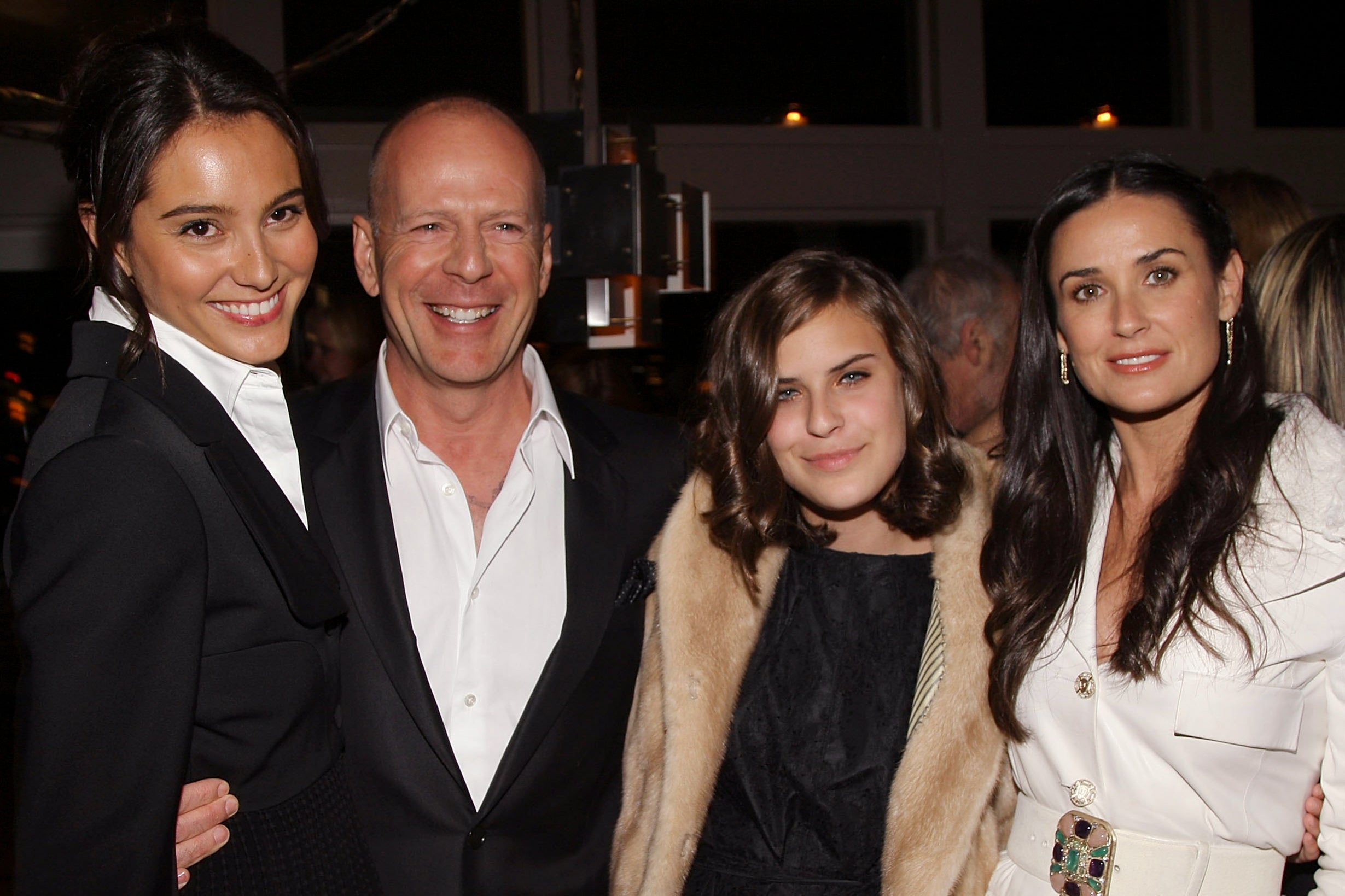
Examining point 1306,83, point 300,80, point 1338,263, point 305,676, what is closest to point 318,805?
point 305,676

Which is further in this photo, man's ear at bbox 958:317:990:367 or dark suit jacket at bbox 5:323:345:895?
man's ear at bbox 958:317:990:367

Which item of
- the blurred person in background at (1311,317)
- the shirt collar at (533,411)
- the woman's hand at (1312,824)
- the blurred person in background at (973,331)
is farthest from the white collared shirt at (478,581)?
the blurred person in background at (973,331)

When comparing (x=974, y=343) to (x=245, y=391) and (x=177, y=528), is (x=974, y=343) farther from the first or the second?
(x=177, y=528)

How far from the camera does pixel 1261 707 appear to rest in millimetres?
1453

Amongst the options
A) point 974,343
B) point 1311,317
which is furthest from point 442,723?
point 974,343

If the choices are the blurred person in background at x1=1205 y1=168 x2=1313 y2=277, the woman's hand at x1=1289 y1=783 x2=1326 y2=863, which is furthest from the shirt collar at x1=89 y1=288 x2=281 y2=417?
the blurred person in background at x1=1205 y1=168 x2=1313 y2=277

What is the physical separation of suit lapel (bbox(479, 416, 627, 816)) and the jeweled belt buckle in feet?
2.73

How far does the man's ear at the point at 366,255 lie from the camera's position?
81.7 inches

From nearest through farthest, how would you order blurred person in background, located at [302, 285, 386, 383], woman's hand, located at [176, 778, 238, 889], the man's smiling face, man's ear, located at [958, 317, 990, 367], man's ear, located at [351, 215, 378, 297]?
woman's hand, located at [176, 778, 238, 889] < the man's smiling face < man's ear, located at [351, 215, 378, 297] < man's ear, located at [958, 317, 990, 367] < blurred person in background, located at [302, 285, 386, 383]

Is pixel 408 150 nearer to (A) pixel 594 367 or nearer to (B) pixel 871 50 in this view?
(A) pixel 594 367

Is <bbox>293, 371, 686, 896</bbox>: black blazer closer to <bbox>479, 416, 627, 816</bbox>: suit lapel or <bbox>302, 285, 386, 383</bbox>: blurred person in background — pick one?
<bbox>479, 416, 627, 816</bbox>: suit lapel

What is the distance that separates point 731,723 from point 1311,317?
130 centimetres

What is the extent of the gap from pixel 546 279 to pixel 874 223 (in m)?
3.63

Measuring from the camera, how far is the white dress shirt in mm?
1443
